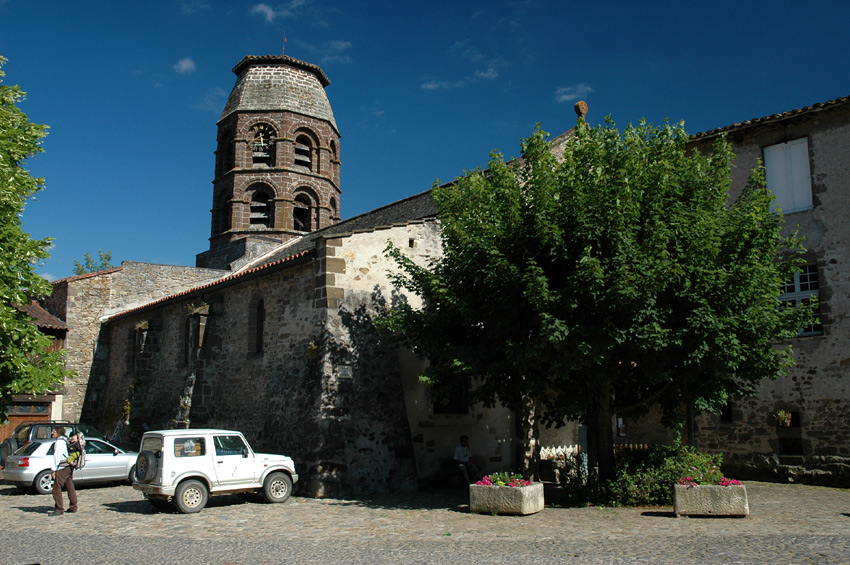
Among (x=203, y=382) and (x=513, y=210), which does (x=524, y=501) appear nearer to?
(x=513, y=210)

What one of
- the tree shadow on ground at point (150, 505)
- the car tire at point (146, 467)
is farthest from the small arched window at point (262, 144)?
the car tire at point (146, 467)

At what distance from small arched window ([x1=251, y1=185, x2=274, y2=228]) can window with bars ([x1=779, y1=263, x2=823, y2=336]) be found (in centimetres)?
1948

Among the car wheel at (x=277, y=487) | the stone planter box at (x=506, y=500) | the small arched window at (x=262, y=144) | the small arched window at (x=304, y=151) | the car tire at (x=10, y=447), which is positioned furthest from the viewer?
the small arched window at (x=304, y=151)

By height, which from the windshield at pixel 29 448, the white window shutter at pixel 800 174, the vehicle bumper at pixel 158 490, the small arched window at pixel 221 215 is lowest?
the vehicle bumper at pixel 158 490

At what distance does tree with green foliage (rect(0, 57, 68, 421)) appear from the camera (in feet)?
40.1

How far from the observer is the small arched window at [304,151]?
1144 inches

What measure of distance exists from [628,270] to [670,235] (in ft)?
3.32

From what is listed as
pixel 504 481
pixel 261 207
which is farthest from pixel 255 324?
pixel 261 207

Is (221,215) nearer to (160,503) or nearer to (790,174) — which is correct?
(160,503)

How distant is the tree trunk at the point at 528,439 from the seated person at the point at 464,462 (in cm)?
143

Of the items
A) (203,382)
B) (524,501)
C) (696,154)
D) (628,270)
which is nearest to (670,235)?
(628,270)

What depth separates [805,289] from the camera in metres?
15.4

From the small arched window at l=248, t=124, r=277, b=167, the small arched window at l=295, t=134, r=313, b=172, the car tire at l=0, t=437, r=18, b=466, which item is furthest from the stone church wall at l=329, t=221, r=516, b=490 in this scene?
the small arched window at l=248, t=124, r=277, b=167

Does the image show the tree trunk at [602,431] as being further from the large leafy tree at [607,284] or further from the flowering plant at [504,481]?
the flowering plant at [504,481]
